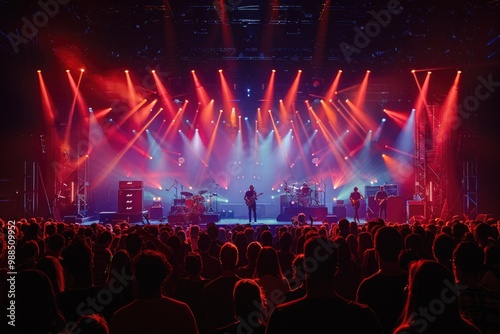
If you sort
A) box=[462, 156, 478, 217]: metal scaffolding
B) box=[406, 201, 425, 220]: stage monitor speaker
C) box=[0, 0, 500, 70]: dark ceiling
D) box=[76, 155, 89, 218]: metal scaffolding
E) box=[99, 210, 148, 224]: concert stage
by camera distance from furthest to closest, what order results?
box=[99, 210, 148, 224]: concert stage → box=[76, 155, 89, 218]: metal scaffolding → box=[406, 201, 425, 220]: stage monitor speaker → box=[462, 156, 478, 217]: metal scaffolding → box=[0, 0, 500, 70]: dark ceiling

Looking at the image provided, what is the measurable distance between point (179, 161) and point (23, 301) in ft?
87.7

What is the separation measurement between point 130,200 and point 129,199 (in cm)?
7

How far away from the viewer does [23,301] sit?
2645 millimetres

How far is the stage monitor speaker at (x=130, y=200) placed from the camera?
71.2 ft

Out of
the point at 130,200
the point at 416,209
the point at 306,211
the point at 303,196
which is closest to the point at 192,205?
the point at 130,200

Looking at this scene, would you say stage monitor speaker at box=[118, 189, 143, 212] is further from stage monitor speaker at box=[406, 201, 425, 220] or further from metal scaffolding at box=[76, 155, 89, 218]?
stage monitor speaker at box=[406, 201, 425, 220]

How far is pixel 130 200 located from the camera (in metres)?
21.8

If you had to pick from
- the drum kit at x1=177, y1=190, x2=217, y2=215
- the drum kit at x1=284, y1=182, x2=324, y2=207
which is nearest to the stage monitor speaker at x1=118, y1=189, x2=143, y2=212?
the drum kit at x1=177, y1=190, x2=217, y2=215

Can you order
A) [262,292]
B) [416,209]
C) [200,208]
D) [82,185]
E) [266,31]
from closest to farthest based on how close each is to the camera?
[262,292] → [266,31] → [416,209] → [82,185] → [200,208]

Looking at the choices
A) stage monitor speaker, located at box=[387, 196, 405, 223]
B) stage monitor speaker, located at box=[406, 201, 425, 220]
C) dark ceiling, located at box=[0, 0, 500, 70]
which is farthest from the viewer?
stage monitor speaker, located at box=[387, 196, 405, 223]

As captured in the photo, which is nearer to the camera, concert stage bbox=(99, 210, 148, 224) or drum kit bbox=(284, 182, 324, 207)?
concert stage bbox=(99, 210, 148, 224)

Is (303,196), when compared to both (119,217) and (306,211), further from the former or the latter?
(119,217)

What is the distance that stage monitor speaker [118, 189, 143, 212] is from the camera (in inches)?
854

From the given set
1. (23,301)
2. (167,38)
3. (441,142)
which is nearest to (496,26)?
(441,142)
